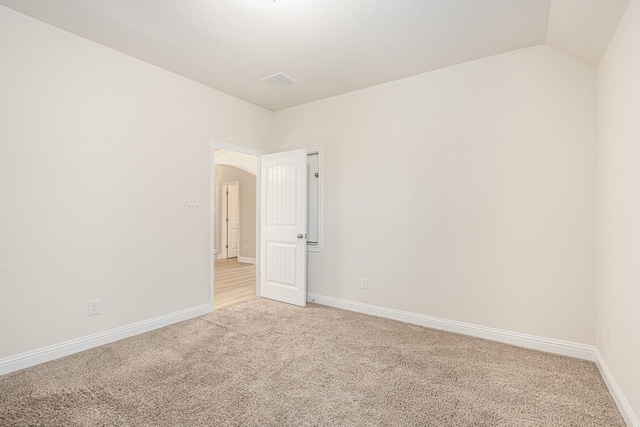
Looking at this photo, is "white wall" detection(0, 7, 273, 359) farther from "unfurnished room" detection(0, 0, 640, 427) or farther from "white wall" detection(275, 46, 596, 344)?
"white wall" detection(275, 46, 596, 344)

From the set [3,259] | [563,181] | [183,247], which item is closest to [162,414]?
[3,259]

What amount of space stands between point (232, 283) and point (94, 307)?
2.67 metres

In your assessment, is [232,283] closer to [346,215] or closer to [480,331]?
[346,215]

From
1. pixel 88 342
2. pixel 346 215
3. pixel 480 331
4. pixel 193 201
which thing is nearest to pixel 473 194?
pixel 480 331

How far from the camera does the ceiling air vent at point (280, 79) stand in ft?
11.1

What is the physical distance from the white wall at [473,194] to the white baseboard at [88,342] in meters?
1.85

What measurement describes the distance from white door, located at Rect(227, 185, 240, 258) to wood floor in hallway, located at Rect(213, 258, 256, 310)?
0.67 meters

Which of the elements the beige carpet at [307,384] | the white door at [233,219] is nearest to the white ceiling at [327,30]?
the beige carpet at [307,384]

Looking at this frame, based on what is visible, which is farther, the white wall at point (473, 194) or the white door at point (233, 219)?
the white door at point (233, 219)

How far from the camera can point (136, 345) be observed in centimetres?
279

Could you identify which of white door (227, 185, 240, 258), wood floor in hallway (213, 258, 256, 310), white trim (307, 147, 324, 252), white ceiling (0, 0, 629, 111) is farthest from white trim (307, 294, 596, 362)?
white door (227, 185, 240, 258)

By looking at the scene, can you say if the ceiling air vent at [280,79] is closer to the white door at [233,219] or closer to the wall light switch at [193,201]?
the wall light switch at [193,201]

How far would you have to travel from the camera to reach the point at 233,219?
8.51m

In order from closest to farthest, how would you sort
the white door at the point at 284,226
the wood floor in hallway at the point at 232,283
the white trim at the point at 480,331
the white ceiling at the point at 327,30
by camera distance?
1. the white ceiling at the point at 327,30
2. the white trim at the point at 480,331
3. the white door at the point at 284,226
4. the wood floor in hallway at the point at 232,283
